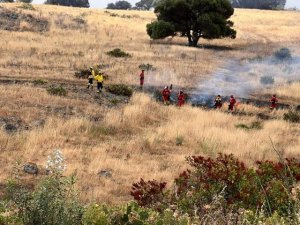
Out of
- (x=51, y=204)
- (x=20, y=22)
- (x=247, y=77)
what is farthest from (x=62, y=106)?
(x=20, y=22)

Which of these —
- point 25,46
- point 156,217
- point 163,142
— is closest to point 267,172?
point 156,217

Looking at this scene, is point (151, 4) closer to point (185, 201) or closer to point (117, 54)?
point (117, 54)

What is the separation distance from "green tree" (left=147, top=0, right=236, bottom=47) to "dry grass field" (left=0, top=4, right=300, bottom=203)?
23.6ft

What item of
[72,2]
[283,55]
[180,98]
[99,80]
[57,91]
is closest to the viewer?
[57,91]

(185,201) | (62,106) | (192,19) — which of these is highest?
(192,19)

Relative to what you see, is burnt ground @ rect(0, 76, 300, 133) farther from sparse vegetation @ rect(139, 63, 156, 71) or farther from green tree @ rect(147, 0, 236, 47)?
green tree @ rect(147, 0, 236, 47)

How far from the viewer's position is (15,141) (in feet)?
47.3

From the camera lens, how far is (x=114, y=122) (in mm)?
17984

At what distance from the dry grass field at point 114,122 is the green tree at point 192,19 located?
23.6ft

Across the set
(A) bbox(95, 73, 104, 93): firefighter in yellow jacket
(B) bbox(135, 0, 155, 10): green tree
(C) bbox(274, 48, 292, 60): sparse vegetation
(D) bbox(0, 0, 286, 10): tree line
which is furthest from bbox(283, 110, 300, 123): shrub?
(B) bbox(135, 0, 155, 10): green tree

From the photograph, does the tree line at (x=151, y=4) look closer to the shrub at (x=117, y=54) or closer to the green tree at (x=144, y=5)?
the green tree at (x=144, y=5)

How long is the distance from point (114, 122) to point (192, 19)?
106ft

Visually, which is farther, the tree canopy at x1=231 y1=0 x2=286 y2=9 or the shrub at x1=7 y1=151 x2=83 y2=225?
the tree canopy at x1=231 y1=0 x2=286 y2=9

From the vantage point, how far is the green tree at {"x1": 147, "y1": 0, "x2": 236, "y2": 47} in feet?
152
